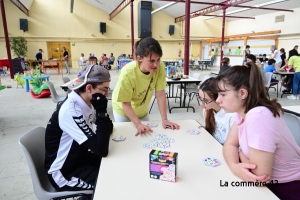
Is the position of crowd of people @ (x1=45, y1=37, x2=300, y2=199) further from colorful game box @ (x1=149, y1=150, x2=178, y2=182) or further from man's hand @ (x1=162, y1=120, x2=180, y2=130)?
colorful game box @ (x1=149, y1=150, x2=178, y2=182)

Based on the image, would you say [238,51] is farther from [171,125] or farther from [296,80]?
[171,125]

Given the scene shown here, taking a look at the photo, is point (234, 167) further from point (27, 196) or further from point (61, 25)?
point (61, 25)

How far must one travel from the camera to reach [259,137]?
2.82ft

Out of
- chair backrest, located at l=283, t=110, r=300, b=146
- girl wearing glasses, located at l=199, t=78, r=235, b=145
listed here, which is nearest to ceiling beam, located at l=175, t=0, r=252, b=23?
chair backrest, located at l=283, t=110, r=300, b=146

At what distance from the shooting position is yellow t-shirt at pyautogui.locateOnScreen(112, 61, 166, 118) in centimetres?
163

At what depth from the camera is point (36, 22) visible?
14273 mm

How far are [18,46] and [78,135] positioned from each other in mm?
15333

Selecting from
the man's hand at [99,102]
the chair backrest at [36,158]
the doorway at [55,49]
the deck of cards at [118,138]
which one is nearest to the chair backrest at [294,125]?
the deck of cards at [118,138]

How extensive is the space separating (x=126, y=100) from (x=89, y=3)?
15.4 m

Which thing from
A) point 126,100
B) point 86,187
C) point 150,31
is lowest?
point 86,187

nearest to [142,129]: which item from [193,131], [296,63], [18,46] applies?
[193,131]

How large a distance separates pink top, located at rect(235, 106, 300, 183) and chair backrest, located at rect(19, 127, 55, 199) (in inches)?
44.1

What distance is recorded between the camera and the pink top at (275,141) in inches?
33.9

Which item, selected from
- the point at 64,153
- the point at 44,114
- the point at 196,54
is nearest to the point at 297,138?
the point at 64,153
